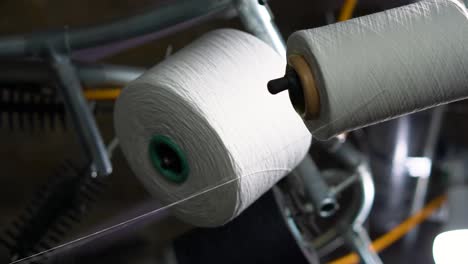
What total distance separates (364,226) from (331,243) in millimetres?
68

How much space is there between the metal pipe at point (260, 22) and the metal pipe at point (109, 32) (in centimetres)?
2

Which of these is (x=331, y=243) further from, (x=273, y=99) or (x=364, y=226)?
(x=273, y=99)

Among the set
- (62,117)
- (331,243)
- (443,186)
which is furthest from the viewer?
(443,186)

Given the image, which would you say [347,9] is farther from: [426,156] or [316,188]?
[426,156]

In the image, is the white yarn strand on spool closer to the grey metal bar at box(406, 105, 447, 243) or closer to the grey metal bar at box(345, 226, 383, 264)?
the grey metal bar at box(345, 226, 383, 264)

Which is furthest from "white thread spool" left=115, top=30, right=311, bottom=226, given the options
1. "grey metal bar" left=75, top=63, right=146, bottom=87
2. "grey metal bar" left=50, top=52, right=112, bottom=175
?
"grey metal bar" left=75, top=63, right=146, bottom=87

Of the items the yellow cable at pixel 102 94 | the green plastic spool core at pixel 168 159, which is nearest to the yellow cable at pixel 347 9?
the green plastic spool core at pixel 168 159

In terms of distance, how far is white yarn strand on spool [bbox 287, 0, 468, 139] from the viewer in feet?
1.32

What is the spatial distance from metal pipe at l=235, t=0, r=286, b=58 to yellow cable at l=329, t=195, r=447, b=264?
220mm

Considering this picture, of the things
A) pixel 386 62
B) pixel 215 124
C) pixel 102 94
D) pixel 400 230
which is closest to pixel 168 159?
pixel 215 124

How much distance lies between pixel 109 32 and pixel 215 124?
26 centimetres

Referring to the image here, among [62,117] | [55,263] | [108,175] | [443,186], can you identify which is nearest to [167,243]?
[55,263]

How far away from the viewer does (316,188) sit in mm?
607

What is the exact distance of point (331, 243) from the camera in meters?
0.64
